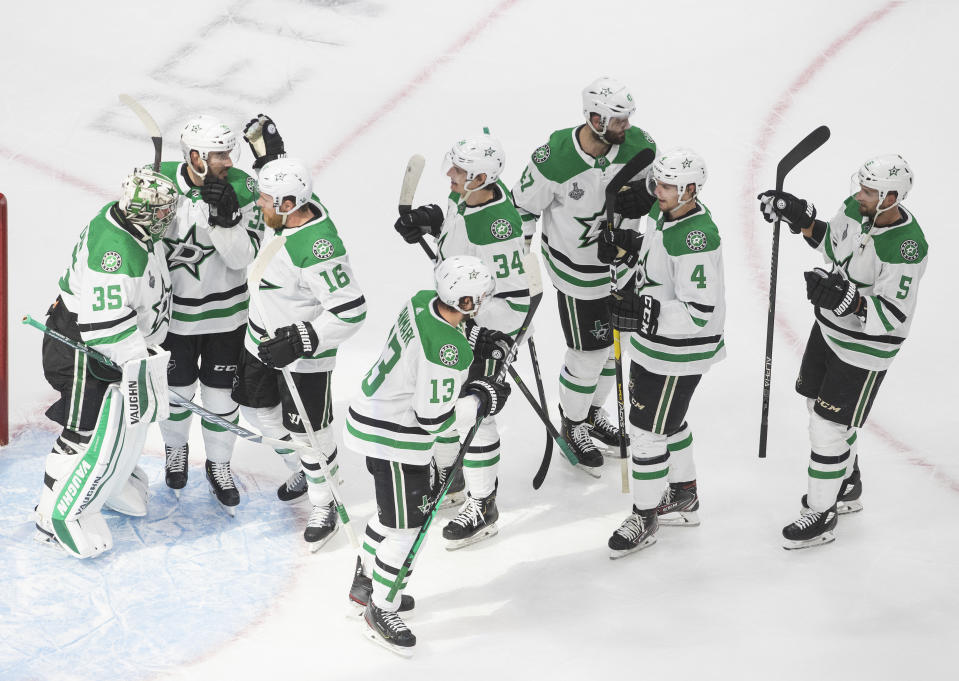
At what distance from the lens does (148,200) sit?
377cm

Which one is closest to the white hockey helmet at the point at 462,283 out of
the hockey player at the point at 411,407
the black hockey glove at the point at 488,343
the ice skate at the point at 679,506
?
the hockey player at the point at 411,407

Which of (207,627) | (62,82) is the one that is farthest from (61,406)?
(62,82)

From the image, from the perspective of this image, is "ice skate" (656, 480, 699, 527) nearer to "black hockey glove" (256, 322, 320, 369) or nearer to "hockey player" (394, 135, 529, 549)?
"hockey player" (394, 135, 529, 549)

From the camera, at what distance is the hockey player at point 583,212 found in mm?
4461

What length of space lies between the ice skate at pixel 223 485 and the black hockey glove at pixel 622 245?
164 centimetres

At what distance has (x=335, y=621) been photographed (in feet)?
12.8

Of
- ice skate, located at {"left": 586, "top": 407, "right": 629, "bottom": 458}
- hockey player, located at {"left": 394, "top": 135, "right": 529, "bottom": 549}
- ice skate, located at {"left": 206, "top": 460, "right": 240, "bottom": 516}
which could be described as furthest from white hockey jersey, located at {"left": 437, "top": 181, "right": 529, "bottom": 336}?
ice skate, located at {"left": 206, "top": 460, "right": 240, "bottom": 516}

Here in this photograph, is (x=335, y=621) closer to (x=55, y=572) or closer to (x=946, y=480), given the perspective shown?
(x=55, y=572)

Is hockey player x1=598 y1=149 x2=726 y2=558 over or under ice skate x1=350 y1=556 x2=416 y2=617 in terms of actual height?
over

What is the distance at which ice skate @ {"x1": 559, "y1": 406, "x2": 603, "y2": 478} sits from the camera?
4.81 metres

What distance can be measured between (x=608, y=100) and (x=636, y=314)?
88 cm

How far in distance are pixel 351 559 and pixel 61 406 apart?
1140 mm

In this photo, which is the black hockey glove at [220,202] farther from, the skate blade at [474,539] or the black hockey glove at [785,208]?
the black hockey glove at [785,208]

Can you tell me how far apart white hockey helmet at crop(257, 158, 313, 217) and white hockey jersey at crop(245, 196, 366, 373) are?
0.35ft
